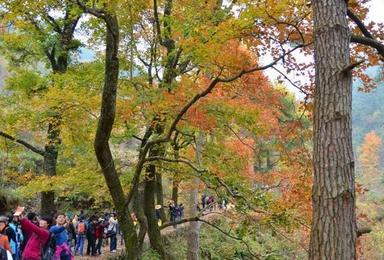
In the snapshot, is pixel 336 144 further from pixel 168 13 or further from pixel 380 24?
pixel 168 13

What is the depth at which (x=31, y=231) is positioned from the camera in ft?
23.7

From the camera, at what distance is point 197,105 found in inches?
395

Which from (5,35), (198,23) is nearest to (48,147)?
(5,35)

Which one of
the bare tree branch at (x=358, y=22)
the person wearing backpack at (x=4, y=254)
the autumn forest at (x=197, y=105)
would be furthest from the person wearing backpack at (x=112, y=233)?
the bare tree branch at (x=358, y=22)

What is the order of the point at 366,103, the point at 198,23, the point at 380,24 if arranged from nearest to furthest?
1. the point at 380,24
2. the point at 198,23
3. the point at 366,103

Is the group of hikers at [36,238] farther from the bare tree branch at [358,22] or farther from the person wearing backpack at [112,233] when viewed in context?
the bare tree branch at [358,22]

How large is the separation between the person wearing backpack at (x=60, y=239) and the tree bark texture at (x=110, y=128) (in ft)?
3.57

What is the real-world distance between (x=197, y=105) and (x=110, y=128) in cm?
300

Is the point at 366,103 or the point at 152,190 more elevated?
the point at 366,103

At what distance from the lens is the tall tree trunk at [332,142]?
14.1ft

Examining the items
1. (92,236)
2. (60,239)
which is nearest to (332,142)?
(60,239)

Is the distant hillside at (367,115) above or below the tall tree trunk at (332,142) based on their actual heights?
above

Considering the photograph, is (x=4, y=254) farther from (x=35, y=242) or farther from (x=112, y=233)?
(x=112, y=233)

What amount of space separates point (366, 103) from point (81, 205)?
9510 cm
